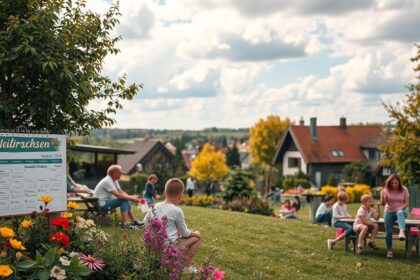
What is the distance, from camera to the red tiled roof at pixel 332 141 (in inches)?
2208

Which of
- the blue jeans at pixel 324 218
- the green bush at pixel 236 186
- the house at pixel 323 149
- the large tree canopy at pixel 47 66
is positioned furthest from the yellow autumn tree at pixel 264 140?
the large tree canopy at pixel 47 66

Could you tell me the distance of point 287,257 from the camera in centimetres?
977

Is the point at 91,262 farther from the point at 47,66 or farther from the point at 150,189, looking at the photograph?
the point at 150,189

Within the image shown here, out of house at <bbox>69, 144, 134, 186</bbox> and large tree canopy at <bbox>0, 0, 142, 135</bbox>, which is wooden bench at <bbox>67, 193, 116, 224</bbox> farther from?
house at <bbox>69, 144, 134, 186</bbox>

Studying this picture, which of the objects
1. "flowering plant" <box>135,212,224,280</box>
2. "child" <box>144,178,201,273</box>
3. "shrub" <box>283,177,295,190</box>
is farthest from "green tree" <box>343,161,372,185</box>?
"flowering plant" <box>135,212,224,280</box>

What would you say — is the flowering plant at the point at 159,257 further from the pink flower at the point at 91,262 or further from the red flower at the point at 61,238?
the red flower at the point at 61,238

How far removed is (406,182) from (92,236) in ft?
61.9

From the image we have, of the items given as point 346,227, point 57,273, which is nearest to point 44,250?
point 57,273

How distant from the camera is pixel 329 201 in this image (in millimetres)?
14633

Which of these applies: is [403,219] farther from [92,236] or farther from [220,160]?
[220,160]

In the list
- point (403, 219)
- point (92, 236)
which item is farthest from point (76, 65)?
point (403, 219)

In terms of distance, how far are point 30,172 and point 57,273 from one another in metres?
1.94

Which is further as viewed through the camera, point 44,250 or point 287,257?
point 287,257

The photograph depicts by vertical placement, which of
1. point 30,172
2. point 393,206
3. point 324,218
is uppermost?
point 30,172
